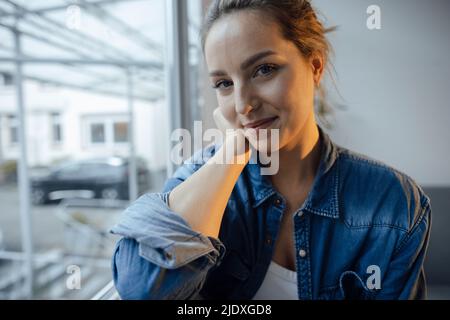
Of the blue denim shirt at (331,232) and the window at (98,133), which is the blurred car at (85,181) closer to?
the window at (98,133)

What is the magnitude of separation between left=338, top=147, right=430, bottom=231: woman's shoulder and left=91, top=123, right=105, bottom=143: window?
629 millimetres

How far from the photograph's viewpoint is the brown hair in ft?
1.48

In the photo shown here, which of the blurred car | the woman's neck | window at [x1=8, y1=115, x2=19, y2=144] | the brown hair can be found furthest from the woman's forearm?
window at [x1=8, y1=115, x2=19, y2=144]

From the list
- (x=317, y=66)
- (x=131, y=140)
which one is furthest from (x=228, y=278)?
(x=131, y=140)

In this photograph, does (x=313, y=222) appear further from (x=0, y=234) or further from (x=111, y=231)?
(x=0, y=234)

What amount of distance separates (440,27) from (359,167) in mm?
284

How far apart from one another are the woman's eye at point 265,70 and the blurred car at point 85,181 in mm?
970

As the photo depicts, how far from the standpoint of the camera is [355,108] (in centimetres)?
59

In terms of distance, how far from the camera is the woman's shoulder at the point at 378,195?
50 centimetres

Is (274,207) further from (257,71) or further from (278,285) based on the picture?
(257,71)

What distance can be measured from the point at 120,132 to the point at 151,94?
0.22 m

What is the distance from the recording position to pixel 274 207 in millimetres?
547

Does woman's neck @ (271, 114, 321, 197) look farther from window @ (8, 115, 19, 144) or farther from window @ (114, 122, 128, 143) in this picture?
window @ (8, 115, 19, 144)

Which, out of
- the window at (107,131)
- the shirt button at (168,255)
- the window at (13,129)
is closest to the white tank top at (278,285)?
the shirt button at (168,255)
